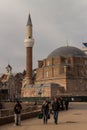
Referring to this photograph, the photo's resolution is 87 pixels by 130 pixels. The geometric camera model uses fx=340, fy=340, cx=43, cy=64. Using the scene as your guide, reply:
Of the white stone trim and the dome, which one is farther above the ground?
the white stone trim

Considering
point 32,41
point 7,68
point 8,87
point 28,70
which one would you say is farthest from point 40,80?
point 7,68

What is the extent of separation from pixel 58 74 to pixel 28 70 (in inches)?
377

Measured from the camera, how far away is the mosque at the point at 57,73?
81812 mm

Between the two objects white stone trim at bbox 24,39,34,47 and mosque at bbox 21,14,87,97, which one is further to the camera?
white stone trim at bbox 24,39,34,47

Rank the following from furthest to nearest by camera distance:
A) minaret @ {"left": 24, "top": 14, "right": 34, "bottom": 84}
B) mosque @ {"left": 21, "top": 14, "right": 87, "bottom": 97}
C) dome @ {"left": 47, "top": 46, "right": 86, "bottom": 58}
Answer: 1. dome @ {"left": 47, "top": 46, "right": 86, "bottom": 58}
2. minaret @ {"left": 24, "top": 14, "right": 34, "bottom": 84}
3. mosque @ {"left": 21, "top": 14, "right": 87, "bottom": 97}

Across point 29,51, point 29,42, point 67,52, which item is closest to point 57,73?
point 67,52

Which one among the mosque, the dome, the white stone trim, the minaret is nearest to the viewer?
the mosque

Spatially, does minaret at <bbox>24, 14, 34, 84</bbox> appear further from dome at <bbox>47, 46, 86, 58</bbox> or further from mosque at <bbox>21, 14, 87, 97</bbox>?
dome at <bbox>47, 46, 86, 58</bbox>

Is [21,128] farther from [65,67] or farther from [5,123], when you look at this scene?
[65,67]

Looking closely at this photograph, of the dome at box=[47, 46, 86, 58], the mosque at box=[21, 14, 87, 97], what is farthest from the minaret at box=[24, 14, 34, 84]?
the dome at box=[47, 46, 86, 58]

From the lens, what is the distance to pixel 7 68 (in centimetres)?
13662

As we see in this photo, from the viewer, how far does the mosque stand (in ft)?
268

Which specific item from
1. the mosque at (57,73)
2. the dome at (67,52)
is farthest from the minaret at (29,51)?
the dome at (67,52)

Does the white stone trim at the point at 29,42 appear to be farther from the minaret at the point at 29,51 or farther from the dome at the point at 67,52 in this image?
the dome at the point at 67,52
